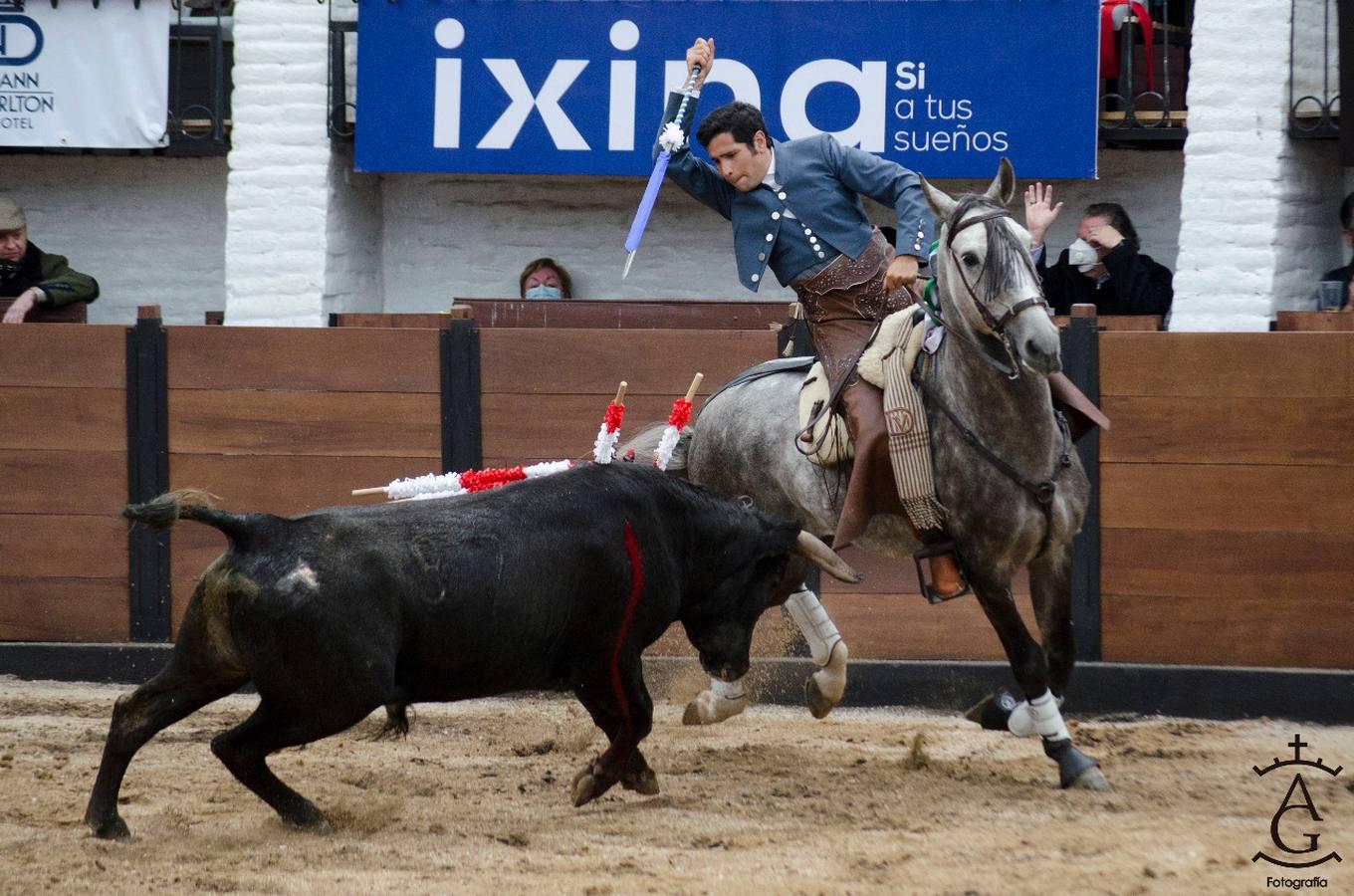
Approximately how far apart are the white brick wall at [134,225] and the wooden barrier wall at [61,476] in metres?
1.86

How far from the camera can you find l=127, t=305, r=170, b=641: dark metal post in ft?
22.4

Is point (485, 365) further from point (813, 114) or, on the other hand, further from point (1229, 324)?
point (1229, 324)

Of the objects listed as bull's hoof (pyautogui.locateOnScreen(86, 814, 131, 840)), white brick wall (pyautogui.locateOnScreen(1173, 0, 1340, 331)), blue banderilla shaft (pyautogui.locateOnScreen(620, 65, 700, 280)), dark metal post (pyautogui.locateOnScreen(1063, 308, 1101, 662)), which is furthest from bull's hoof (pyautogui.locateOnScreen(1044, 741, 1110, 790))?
white brick wall (pyautogui.locateOnScreen(1173, 0, 1340, 331))

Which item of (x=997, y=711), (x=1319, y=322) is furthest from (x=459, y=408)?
(x=1319, y=322)

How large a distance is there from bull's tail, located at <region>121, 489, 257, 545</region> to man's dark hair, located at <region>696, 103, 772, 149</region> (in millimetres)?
1979

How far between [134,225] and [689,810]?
5402mm

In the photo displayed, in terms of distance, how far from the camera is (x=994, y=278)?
445 cm

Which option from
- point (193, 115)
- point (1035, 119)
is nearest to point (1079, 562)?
point (1035, 119)

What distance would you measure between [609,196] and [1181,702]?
3.82 m

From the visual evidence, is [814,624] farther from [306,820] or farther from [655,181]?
[306,820]

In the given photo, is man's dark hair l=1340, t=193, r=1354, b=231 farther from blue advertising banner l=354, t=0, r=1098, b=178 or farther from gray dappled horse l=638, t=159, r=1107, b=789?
gray dappled horse l=638, t=159, r=1107, b=789

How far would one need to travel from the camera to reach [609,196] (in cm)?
846

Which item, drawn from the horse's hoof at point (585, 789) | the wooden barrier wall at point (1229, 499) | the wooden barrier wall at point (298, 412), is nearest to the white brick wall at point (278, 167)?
the wooden barrier wall at point (298, 412)

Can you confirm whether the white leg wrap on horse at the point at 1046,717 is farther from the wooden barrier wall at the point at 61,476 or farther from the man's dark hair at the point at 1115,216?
the wooden barrier wall at the point at 61,476
